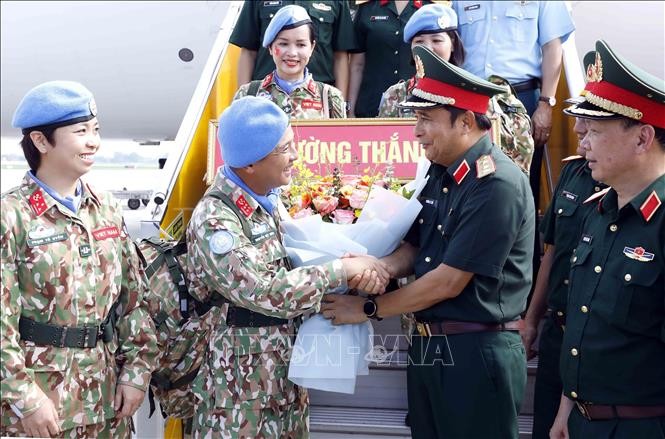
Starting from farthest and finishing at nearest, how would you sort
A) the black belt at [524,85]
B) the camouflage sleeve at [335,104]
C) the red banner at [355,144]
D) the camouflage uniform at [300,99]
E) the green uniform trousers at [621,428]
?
the black belt at [524,85]
the camouflage sleeve at [335,104]
the camouflage uniform at [300,99]
the red banner at [355,144]
the green uniform trousers at [621,428]

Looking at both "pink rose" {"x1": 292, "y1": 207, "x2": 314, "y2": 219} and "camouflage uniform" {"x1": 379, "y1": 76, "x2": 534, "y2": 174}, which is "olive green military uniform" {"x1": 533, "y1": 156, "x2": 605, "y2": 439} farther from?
"pink rose" {"x1": 292, "y1": 207, "x2": 314, "y2": 219}

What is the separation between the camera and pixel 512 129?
15.3ft

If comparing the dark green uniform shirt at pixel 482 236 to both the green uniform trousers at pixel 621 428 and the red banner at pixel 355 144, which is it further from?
the red banner at pixel 355 144

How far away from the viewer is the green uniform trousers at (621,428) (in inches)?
99.3

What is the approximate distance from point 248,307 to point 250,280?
128 mm

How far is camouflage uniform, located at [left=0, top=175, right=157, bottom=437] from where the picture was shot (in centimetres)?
258

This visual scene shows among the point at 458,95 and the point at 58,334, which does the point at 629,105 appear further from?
the point at 58,334

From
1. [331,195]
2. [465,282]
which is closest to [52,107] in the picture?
[331,195]

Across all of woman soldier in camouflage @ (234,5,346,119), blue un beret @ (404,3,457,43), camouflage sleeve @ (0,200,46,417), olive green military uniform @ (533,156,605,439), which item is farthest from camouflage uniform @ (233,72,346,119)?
camouflage sleeve @ (0,200,46,417)

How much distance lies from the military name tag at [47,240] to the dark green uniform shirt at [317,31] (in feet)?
10.0

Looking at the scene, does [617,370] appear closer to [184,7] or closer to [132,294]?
[132,294]

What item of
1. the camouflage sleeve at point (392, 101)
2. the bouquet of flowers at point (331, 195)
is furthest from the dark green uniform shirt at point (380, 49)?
the bouquet of flowers at point (331, 195)

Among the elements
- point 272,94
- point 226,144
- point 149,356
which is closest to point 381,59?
point 272,94

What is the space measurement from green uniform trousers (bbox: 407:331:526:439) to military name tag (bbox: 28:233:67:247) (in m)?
1.43
